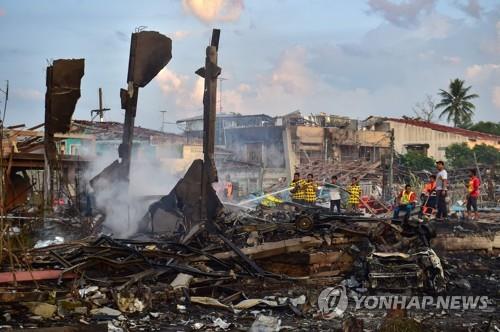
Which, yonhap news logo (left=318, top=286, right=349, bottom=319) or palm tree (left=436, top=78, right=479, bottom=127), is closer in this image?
yonhap news logo (left=318, top=286, right=349, bottom=319)

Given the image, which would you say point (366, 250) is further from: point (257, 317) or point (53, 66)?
point (53, 66)

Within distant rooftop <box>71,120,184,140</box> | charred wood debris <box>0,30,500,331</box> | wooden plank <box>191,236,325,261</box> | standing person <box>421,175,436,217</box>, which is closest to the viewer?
charred wood debris <box>0,30,500,331</box>

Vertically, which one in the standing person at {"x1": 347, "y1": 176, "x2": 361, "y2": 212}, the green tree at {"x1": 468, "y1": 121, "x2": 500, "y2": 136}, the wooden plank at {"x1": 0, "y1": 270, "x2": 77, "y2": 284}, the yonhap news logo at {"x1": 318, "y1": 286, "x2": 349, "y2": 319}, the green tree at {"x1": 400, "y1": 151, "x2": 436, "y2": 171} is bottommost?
the yonhap news logo at {"x1": 318, "y1": 286, "x2": 349, "y2": 319}

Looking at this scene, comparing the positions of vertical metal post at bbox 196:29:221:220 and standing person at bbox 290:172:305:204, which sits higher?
vertical metal post at bbox 196:29:221:220

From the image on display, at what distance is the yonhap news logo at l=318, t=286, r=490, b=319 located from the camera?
739 centimetres

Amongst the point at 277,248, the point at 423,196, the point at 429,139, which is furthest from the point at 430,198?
the point at 429,139

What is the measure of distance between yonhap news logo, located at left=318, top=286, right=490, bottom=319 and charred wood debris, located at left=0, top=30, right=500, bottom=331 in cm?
15

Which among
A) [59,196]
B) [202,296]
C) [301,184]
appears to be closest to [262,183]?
[301,184]

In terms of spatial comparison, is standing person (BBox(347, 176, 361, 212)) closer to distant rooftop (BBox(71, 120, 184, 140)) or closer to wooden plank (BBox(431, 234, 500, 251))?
wooden plank (BBox(431, 234, 500, 251))

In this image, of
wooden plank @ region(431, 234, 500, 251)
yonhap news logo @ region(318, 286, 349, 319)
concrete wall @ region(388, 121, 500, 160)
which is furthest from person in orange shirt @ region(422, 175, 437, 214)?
concrete wall @ region(388, 121, 500, 160)

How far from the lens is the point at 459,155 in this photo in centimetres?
3775

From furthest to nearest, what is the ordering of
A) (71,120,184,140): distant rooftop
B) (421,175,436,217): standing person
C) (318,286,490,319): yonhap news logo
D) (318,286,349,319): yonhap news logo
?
(71,120,184,140): distant rooftop
(421,175,436,217): standing person
(318,286,490,319): yonhap news logo
(318,286,349,319): yonhap news logo

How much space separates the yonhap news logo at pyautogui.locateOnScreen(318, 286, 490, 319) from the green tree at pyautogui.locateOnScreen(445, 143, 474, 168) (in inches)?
1192

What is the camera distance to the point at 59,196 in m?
13.1
